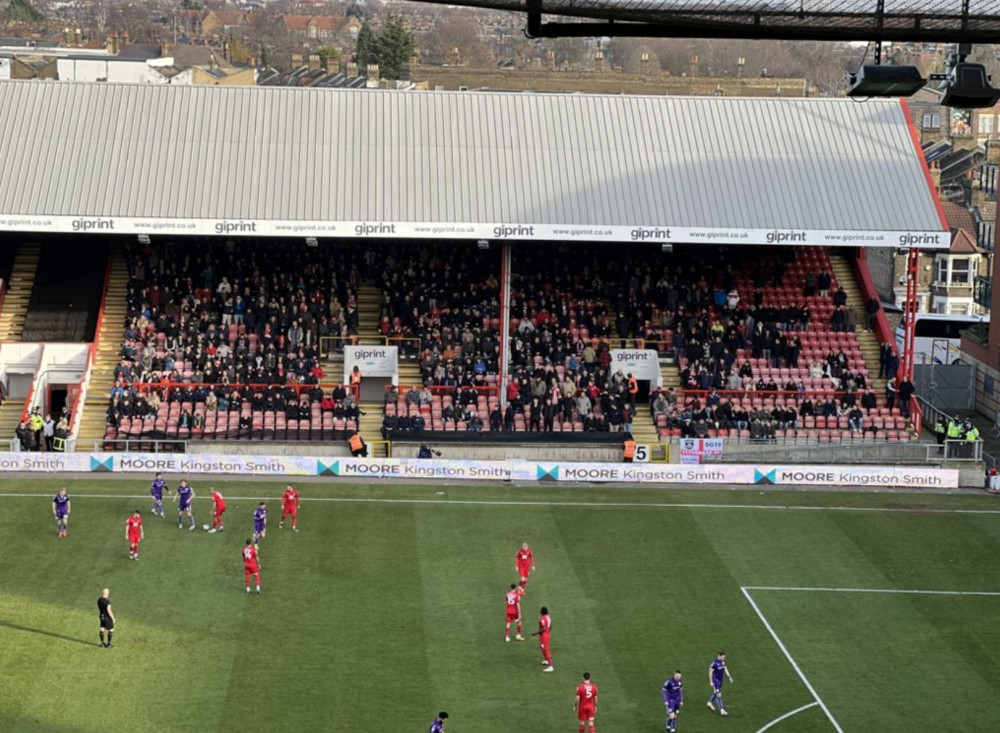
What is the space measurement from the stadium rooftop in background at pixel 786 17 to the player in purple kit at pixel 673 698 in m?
20.1

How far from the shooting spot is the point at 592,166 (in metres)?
53.1

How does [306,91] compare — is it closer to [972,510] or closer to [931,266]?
[972,510]

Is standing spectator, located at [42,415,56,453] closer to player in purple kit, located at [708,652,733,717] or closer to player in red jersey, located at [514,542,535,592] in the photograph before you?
player in red jersey, located at [514,542,535,592]

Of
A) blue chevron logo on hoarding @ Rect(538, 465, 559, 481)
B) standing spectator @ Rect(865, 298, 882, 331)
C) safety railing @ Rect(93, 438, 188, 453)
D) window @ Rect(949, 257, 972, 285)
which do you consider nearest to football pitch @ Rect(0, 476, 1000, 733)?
blue chevron logo on hoarding @ Rect(538, 465, 559, 481)

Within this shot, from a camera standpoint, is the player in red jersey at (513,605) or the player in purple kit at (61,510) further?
the player in purple kit at (61,510)

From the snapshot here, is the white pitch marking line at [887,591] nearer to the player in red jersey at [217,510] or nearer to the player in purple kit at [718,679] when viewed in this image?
the player in purple kit at [718,679]

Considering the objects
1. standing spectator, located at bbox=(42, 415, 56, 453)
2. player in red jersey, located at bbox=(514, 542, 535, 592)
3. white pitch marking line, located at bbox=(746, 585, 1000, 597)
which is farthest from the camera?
standing spectator, located at bbox=(42, 415, 56, 453)

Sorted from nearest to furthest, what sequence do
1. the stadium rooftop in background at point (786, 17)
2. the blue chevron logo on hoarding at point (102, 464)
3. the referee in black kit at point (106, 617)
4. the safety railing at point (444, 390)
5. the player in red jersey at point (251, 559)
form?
the stadium rooftop in background at point (786, 17) → the referee in black kit at point (106, 617) → the player in red jersey at point (251, 559) → the blue chevron logo on hoarding at point (102, 464) → the safety railing at point (444, 390)

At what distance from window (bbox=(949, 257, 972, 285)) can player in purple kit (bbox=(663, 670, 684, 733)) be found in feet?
232

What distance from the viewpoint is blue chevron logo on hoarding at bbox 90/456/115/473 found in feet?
150

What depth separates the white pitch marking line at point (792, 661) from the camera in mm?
29200

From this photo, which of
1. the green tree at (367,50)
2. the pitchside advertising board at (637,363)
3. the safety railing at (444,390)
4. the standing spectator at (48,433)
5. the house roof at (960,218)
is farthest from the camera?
the green tree at (367,50)

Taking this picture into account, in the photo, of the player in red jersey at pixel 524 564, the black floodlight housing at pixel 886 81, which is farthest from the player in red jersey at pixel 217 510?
the black floodlight housing at pixel 886 81

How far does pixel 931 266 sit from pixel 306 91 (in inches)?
2008
